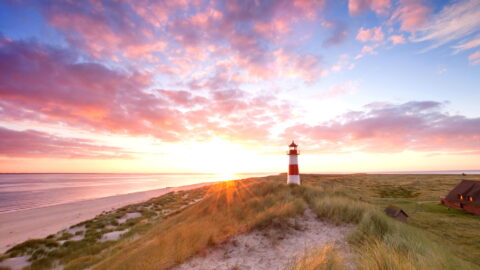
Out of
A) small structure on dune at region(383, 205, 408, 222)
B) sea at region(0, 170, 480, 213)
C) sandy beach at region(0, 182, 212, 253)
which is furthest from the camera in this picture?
sea at region(0, 170, 480, 213)

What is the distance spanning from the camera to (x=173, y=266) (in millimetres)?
5141

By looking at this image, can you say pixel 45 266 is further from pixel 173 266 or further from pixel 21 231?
pixel 21 231

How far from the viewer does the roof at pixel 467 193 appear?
63.6ft

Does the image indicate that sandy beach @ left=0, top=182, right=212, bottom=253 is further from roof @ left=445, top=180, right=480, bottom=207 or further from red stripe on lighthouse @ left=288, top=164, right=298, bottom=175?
roof @ left=445, top=180, right=480, bottom=207

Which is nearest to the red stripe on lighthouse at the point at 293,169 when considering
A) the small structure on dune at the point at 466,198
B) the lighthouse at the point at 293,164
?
the lighthouse at the point at 293,164

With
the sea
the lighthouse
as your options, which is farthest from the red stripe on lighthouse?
the sea

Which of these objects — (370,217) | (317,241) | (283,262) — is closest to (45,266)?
(283,262)

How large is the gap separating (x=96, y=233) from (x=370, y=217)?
60.8ft

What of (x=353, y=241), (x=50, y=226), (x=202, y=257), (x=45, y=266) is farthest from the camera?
(x=50, y=226)

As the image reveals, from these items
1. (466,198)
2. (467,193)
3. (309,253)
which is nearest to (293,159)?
(309,253)

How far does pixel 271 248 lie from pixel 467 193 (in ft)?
83.2

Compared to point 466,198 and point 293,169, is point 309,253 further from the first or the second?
point 466,198

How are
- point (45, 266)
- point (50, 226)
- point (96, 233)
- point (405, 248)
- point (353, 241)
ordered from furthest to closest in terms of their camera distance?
point (50, 226) < point (96, 233) < point (45, 266) < point (353, 241) < point (405, 248)

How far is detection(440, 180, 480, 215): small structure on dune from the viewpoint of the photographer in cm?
1930
